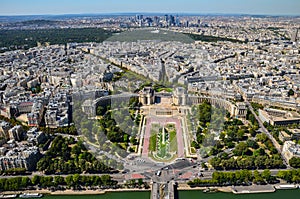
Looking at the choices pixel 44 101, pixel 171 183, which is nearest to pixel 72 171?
pixel 171 183

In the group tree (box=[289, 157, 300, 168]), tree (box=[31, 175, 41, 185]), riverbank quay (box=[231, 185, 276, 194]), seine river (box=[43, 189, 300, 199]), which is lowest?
seine river (box=[43, 189, 300, 199])

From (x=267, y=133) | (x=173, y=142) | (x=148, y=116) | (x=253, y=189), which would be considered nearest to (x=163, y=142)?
(x=173, y=142)

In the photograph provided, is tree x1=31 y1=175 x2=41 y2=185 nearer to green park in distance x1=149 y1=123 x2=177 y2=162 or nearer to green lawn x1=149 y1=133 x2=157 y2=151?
green park in distance x1=149 y1=123 x2=177 y2=162

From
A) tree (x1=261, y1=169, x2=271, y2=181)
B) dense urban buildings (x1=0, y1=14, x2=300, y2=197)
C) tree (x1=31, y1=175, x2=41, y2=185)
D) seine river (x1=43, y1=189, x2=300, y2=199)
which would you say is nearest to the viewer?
seine river (x1=43, y1=189, x2=300, y2=199)

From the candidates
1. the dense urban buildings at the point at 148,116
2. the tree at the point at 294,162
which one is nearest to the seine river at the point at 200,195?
the dense urban buildings at the point at 148,116

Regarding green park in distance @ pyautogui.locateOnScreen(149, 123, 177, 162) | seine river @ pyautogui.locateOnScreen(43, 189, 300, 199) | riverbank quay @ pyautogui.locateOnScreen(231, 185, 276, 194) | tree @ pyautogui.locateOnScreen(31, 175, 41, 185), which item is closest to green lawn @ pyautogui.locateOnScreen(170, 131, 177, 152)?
green park in distance @ pyautogui.locateOnScreen(149, 123, 177, 162)

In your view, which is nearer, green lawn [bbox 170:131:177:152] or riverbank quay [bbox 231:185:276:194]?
riverbank quay [bbox 231:185:276:194]

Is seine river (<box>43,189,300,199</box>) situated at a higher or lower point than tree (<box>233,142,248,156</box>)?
lower

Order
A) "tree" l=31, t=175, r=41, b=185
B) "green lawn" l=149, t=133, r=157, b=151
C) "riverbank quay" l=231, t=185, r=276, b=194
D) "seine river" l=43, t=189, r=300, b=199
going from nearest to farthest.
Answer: "seine river" l=43, t=189, r=300, b=199 < "riverbank quay" l=231, t=185, r=276, b=194 < "tree" l=31, t=175, r=41, b=185 < "green lawn" l=149, t=133, r=157, b=151

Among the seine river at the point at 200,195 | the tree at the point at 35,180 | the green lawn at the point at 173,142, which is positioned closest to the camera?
the seine river at the point at 200,195

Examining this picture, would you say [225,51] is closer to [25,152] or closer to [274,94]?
[274,94]

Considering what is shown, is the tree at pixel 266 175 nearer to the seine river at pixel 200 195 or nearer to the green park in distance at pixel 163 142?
the seine river at pixel 200 195

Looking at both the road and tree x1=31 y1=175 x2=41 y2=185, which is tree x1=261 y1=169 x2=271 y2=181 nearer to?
the road
